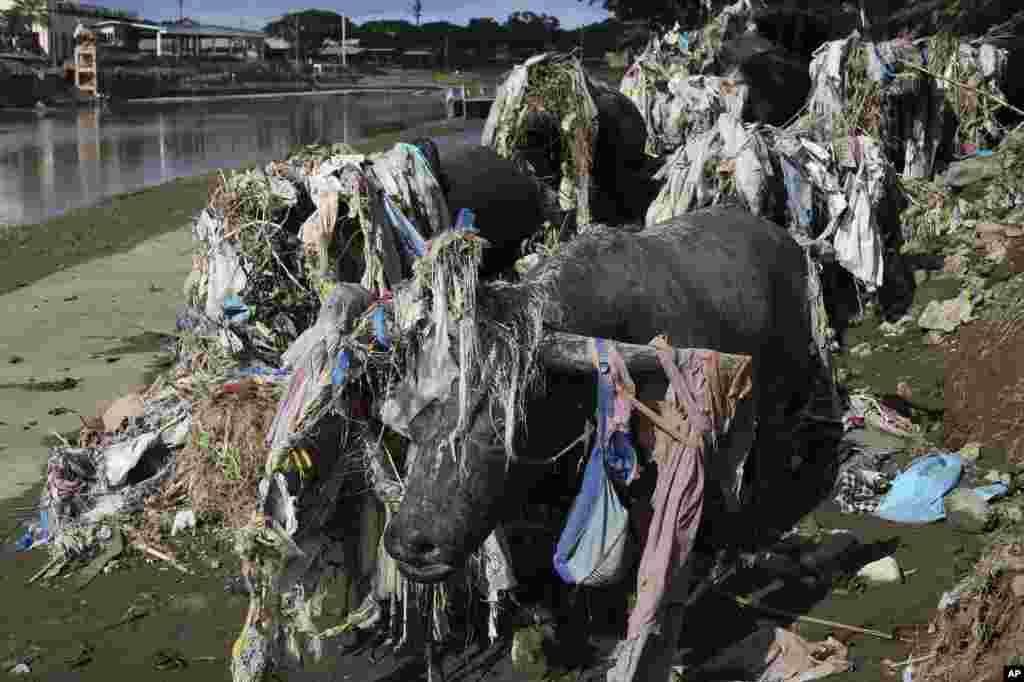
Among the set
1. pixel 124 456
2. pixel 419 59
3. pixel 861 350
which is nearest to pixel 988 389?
pixel 861 350

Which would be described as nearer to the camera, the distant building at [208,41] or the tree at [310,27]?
the distant building at [208,41]

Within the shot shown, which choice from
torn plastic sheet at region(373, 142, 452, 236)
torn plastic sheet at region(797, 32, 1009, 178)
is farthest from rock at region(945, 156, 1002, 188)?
torn plastic sheet at region(373, 142, 452, 236)

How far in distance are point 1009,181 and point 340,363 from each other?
10842 mm

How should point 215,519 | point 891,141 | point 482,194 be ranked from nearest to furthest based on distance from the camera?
point 215,519, point 482,194, point 891,141

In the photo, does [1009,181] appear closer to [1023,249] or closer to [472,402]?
[1023,249]

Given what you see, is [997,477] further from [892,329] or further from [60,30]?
[60,30]

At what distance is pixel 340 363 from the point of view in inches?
200

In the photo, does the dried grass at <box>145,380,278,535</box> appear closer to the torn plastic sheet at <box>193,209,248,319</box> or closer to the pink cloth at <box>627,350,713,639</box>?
the torn plastic sheet at <box>193,209,248,319</box>

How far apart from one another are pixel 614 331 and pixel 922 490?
9.29 ft

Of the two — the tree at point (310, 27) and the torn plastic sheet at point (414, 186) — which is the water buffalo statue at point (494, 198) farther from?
the tree at point (310, 27)

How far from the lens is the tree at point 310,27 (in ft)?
447

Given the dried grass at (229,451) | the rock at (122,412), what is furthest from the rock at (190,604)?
the rock at (122,412)

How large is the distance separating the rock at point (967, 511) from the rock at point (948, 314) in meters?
3.24

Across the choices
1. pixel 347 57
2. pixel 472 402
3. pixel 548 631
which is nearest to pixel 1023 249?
pixel 548 631
